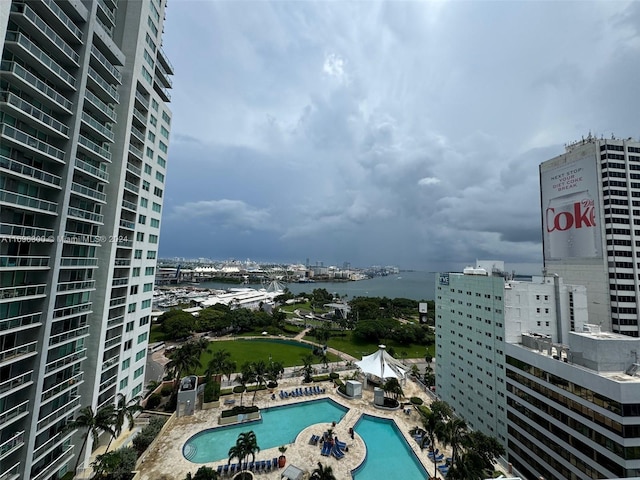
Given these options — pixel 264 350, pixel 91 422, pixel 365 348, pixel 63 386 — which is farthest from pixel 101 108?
pixel 365 348

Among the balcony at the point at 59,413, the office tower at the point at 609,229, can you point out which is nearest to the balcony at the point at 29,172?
the balcony at the point at 59,413

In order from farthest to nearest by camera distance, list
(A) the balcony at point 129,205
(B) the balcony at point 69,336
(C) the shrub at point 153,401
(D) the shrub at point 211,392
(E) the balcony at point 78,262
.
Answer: (D) the shrub at point 211,392, (C) the shrub at point 153,401, (A) the balcony at point 129,205, (E) the balcony at point 78,262, (B) the balcony at point 69,336

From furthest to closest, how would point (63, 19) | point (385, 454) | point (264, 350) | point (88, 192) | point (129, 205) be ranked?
point (264, 350)
point (129, 205)
point (385, 454)
point (88, 192)
point (63, 19)

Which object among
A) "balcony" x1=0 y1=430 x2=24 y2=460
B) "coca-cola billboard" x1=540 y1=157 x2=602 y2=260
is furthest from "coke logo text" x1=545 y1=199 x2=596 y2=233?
"balcony" x1=0 y1=430 x2=24 y2=460

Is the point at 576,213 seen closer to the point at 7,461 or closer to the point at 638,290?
the point at 638,290

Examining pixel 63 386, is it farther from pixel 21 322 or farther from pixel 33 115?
pixel 33 115

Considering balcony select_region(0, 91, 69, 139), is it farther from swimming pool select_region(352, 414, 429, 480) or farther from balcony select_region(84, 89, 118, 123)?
swimming pool select_region(352, 414, 429, 480)

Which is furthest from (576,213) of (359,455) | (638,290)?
(359,455)

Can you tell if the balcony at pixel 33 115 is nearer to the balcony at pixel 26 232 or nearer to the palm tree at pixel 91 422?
the balcony at pixel 26 232
